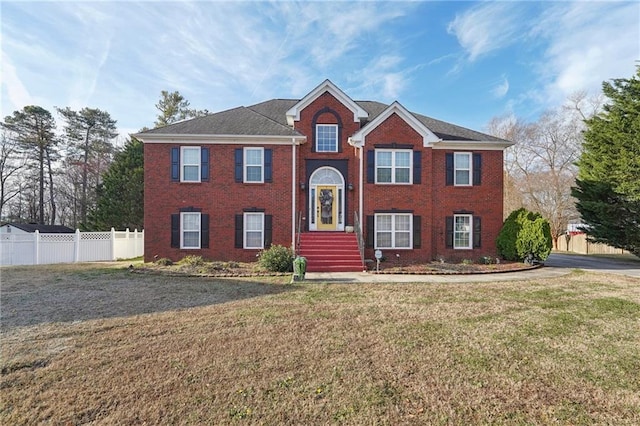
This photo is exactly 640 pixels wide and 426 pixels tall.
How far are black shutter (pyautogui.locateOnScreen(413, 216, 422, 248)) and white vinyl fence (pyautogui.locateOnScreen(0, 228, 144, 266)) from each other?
1667 cm

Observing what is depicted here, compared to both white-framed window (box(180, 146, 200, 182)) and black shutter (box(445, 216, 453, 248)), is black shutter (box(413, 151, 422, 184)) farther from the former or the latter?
white-framed window (box(180, 146, 200, 182))

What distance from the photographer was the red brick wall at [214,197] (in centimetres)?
1520

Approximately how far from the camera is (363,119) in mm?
16906

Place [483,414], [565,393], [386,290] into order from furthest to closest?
[386,290], [565,393], [483,414]

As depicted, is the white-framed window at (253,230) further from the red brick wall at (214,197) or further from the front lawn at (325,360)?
the front lawn at (325,360)

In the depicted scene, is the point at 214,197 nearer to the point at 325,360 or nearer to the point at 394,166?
the point at 394,166

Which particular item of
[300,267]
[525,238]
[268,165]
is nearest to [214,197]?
[268,165]

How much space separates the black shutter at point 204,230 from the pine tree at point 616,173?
20.9m

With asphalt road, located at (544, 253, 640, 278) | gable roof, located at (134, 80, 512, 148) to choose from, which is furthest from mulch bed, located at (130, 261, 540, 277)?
gable roof, located at (134, 80, 512, 148)

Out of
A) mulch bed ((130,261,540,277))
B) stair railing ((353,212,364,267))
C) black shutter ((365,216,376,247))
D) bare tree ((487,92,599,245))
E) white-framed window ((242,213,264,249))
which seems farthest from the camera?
bare tree ((487,92,599,245))

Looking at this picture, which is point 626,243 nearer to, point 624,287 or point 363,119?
point 624,287

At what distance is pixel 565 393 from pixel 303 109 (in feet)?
47.4

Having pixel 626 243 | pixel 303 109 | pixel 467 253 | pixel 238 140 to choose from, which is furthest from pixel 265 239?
pixel 626 243

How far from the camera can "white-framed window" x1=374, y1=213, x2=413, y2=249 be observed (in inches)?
606
